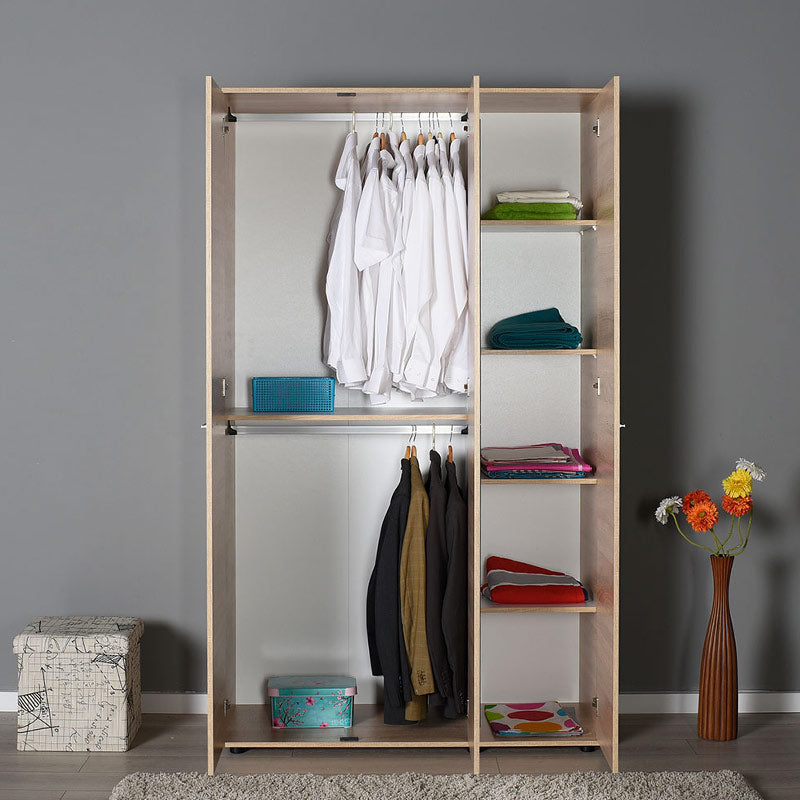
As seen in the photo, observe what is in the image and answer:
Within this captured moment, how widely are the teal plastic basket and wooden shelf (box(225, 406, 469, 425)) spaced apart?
0.04 metres

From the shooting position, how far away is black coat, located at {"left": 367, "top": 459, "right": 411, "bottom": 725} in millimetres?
3223

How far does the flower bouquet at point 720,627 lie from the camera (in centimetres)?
328

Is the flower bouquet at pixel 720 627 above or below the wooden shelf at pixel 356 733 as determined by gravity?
above

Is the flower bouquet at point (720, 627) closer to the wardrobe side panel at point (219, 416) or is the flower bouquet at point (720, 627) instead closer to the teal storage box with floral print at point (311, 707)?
the teal storage box with floral print at point (311, 707)

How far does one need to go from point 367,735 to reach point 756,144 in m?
2.67

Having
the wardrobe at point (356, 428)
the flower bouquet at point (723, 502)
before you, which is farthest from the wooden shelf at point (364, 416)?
the flower bouquet at point (723, 502)

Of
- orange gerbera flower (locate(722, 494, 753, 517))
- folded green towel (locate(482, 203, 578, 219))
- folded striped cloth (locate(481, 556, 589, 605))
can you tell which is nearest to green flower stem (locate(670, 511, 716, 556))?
orange gerbera flower (locate(722, 494, 753, 517))

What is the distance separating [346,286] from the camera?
3258 millimetres

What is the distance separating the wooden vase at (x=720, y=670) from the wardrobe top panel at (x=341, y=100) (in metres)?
1.93

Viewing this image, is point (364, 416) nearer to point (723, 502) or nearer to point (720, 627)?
point (723, 502)

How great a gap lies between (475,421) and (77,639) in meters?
→ 1.63

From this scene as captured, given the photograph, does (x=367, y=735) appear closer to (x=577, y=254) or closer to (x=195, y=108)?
(x=577, y=254)

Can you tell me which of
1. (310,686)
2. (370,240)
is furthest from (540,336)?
(310,686)

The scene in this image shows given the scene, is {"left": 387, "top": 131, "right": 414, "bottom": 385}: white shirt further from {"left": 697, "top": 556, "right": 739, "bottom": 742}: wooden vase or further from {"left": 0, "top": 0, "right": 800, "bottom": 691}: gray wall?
{"left": 697, "top": 556, "right": 739, "bottom": 742}: wooden vase
